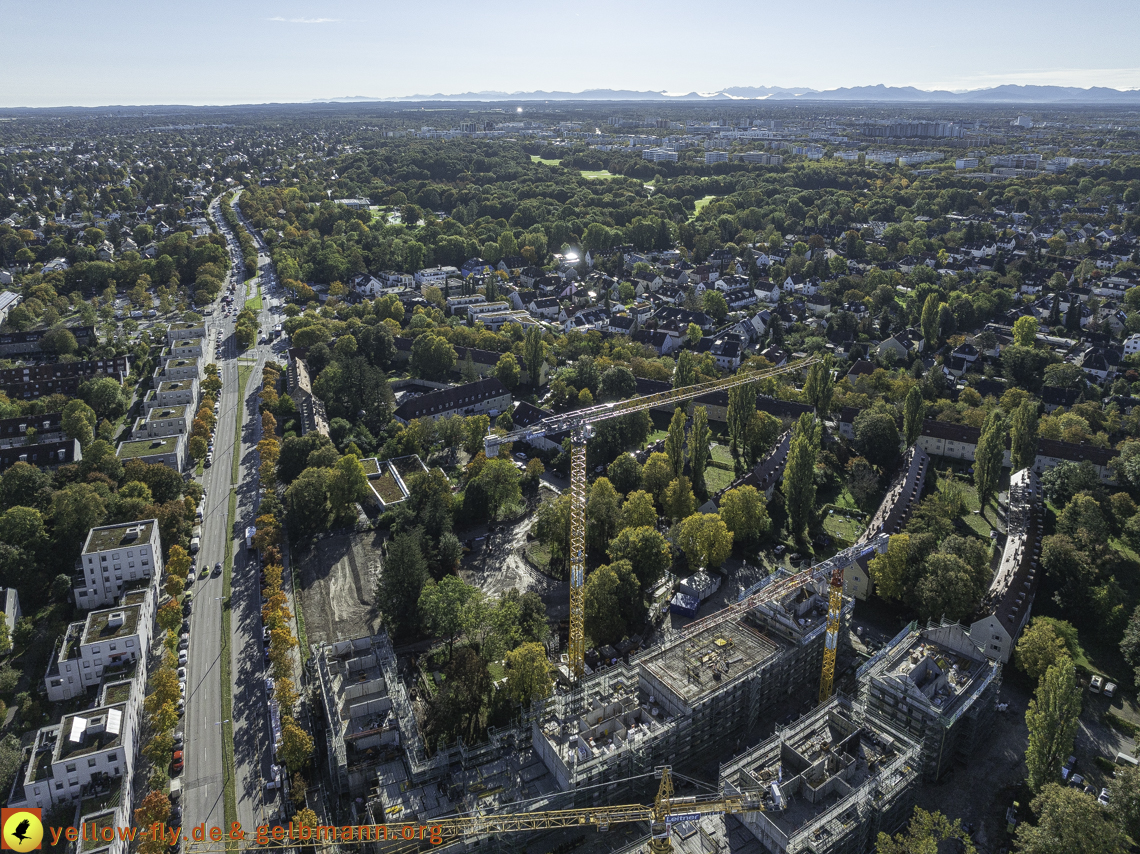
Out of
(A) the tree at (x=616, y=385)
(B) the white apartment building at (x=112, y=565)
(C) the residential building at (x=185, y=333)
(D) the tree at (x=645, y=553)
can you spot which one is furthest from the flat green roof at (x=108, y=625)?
(C) the residential building at (x=185, y=333)

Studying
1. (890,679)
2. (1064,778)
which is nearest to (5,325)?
(890,679)

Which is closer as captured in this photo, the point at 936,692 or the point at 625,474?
the point at 936,692

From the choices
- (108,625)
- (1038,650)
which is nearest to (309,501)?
(108,625)

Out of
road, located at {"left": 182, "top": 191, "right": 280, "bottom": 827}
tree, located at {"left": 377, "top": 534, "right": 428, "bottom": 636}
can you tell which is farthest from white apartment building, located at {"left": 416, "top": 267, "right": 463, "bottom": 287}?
tree, located at {"left": 377, "top": 534, "right": 428, "bottom": 636}

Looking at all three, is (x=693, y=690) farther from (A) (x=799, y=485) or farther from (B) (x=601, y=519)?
(A) (x=799, y=485)

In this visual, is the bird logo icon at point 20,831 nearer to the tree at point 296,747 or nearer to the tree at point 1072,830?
the tree at point 296,747

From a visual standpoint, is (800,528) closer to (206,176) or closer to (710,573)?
(710,573)

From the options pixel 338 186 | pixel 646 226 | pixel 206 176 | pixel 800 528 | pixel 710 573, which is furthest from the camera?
pixel 206 176
